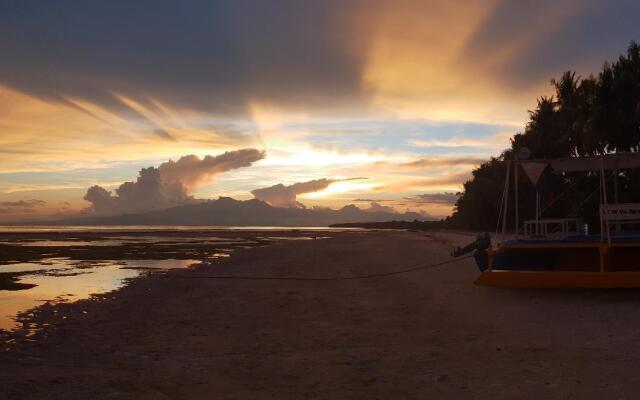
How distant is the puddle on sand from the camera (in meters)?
14.5

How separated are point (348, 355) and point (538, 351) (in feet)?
9.08

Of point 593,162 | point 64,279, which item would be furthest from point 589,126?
point 64,279

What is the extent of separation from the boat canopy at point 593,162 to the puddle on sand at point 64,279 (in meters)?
13.3

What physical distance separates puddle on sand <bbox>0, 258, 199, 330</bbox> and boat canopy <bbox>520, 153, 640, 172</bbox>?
13302 millimetres

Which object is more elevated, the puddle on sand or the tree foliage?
the tree foliage

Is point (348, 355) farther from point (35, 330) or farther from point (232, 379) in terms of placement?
point (35, 330)

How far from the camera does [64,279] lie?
66.9ft

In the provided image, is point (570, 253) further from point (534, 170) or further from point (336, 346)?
point (336, 346)

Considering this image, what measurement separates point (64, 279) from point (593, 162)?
1832cm

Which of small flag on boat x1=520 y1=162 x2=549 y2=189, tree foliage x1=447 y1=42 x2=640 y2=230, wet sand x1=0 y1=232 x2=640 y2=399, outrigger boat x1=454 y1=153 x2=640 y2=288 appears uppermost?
tree foliage x1=447 y1=42 x2=640 y2=230

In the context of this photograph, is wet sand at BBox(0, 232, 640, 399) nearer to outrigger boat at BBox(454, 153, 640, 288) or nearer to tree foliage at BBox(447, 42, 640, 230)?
outrigger boat at BBox(454, 153, 640, 288)

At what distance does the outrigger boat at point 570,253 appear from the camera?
40.4ft

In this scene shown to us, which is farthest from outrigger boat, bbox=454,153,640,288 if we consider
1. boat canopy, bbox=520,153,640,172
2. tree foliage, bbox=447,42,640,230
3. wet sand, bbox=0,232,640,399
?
tree foliage, bbox=447,42,640,230

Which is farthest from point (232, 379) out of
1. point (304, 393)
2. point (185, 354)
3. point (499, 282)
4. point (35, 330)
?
point (499, 282)
